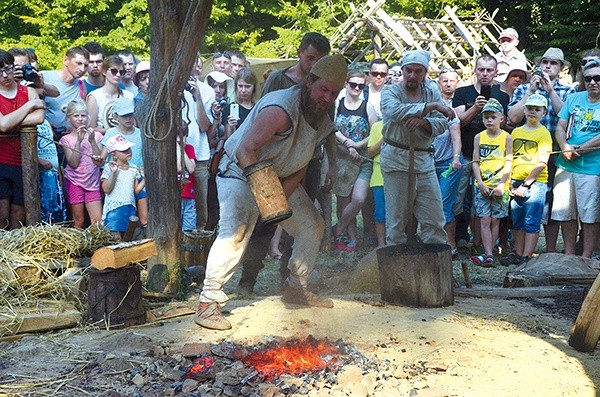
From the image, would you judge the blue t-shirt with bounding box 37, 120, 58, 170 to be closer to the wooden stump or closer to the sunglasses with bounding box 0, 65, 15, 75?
the sunglasses with bounding box 0, 65, 15, 75

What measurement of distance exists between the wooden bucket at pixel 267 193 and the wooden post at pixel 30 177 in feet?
9.04

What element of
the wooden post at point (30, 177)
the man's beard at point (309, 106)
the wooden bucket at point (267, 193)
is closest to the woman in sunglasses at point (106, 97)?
the wooden post at point (30, 177)

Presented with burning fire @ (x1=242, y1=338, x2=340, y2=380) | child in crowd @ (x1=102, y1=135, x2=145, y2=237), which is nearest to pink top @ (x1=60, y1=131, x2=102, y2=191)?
child in crowd @ (x1=102, y1=135, x2=145, y2=237)

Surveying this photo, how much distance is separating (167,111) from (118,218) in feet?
6.53

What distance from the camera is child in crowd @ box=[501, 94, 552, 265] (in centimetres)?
897

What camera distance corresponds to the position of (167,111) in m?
6.86

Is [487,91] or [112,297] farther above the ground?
[487,91]

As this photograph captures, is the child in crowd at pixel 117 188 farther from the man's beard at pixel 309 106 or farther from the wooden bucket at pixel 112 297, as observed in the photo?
the man's beard at pixel 309 106

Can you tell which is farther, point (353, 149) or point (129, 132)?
point (353, 149)

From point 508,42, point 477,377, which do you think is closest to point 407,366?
point 477,377

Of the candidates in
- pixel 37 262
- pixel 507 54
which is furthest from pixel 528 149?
pixel 37 262

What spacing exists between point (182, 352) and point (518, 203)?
208 inches

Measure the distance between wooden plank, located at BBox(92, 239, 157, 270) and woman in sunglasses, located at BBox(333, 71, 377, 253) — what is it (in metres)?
4.12

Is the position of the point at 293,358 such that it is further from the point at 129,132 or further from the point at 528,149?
the point at 528,149
